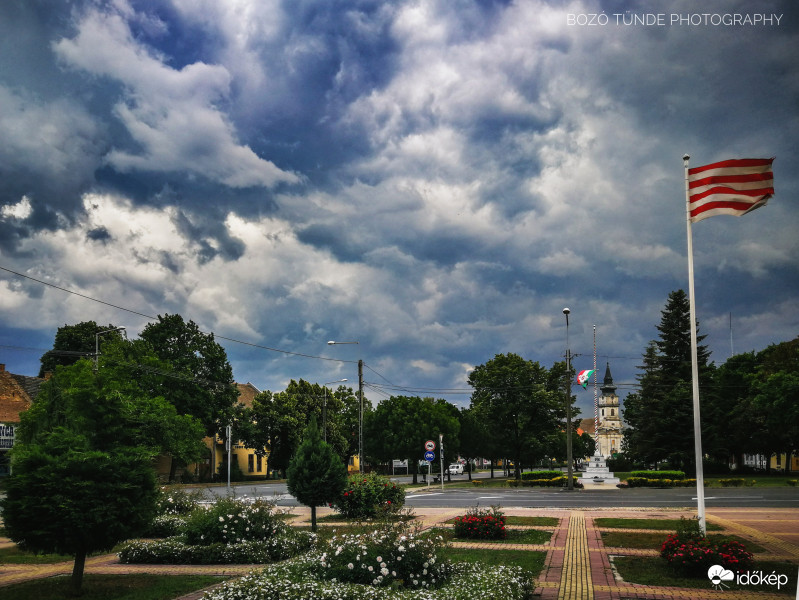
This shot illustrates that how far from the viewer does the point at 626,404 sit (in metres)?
87.6

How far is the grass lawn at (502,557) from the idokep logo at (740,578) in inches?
114

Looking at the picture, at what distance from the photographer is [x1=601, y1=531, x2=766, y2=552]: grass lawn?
14812mm

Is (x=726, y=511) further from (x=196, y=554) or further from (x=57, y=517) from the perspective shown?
(x=57, y=517)

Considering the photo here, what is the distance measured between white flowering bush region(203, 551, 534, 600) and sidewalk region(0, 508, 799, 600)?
1.06 meters

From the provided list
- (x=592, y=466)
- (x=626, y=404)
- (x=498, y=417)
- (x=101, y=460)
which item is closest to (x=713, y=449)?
A: (x=592, y=466)

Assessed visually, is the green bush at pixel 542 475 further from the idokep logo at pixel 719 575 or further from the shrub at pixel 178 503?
the idokep logo at pixel 719 575

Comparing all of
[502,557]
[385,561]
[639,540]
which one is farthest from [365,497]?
[385,561]

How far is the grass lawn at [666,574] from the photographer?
10.5 meters

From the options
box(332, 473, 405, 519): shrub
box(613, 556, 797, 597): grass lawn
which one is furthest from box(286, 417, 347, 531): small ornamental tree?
box(613, 556, 797, 597): grass lawn

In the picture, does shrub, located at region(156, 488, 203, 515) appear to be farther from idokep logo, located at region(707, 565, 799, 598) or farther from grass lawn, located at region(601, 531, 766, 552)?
idokep logo, located at region(707, 565, 799, 598)

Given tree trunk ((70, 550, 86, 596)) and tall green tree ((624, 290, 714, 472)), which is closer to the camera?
tree trunk ((70, 550, 86, 596))

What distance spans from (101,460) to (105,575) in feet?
10.5

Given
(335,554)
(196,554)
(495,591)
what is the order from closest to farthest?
(495,591) < (335,554) < (196,554)

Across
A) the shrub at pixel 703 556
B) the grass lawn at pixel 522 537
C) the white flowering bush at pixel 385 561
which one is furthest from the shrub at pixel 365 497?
the white flowering bush at pixel 385 561
